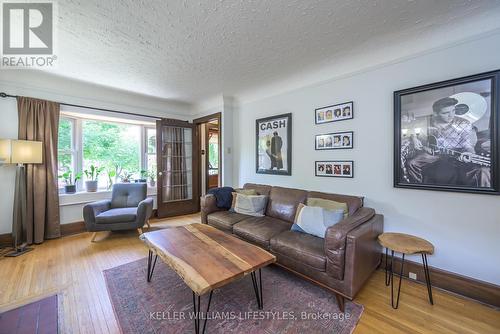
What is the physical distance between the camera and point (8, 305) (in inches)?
65.3

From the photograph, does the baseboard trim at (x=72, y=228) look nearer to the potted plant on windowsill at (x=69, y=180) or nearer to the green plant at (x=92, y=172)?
the potted plant on windowsill at (x=69, y=180)

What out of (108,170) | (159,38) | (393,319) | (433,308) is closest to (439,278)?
(433,308)

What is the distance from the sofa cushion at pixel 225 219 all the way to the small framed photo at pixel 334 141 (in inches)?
57.3

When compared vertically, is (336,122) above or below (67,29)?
below

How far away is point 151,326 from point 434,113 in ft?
10.0

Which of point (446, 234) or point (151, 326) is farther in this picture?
point (446, 234)

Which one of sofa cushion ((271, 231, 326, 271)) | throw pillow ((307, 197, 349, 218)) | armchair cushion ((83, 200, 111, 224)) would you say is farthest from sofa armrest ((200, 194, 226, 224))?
armchair cushion ((83, 200, 111, 224))

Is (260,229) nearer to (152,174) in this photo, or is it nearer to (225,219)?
(225,219)

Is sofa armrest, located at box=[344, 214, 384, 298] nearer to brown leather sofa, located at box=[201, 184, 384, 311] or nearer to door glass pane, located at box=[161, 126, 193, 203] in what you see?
brown leather sofa, located at box=[201, 184, 384, 311]

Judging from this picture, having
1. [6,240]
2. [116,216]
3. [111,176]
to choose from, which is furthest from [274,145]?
[6,240]

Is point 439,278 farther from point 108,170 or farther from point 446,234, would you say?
point 108,170

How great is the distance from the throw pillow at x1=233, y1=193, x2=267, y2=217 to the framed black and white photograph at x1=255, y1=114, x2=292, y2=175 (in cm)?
61

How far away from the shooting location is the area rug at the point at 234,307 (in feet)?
4.81

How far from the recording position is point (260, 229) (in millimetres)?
2367
